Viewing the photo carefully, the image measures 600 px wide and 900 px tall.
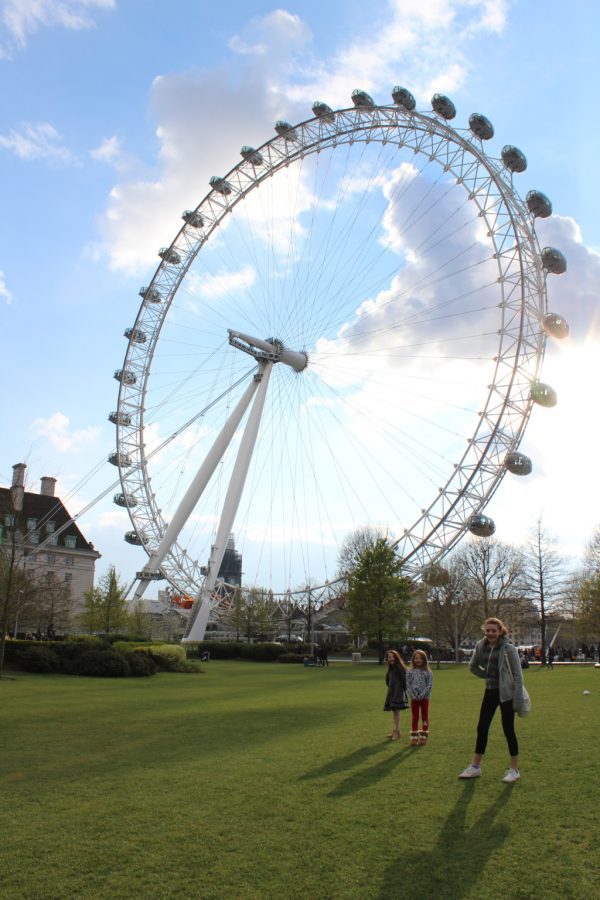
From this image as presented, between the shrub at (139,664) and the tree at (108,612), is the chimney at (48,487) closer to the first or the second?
the tree at (108,612)

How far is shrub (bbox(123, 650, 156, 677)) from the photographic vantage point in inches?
1202

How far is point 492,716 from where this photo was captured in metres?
8.42

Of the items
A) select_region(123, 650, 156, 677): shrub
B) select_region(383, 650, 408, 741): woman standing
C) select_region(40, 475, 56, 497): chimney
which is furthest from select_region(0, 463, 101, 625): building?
select_region(383, 650, 408, 741): woman standing

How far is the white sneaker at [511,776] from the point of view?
829cm

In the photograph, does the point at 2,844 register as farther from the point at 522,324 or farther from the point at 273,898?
the point at 522,324

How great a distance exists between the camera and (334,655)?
68.2m

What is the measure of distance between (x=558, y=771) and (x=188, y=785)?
452 cm

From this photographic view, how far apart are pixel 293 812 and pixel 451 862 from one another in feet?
6.65

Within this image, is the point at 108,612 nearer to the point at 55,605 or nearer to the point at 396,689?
the point at 55,605

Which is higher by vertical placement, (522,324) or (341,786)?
(522,324)

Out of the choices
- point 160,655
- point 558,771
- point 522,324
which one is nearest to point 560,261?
point 522,324

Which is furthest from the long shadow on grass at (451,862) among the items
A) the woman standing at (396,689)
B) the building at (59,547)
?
the building at (59,547)

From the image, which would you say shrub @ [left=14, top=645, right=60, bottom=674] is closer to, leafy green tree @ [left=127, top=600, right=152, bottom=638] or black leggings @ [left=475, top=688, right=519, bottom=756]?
black leggings @ [left=475, top=688, right=519, bottom=756]

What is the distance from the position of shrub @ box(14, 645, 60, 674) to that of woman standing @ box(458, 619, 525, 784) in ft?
84.1
